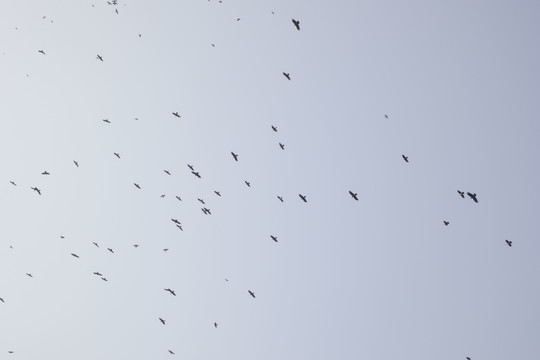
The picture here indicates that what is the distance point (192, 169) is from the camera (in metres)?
17.8

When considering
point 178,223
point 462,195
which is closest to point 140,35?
point 178,223

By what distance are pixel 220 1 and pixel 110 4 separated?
510 cm

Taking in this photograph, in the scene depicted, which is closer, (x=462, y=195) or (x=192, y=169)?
(x=462, y=195)

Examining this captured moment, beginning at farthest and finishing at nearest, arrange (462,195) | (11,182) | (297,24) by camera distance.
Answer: (11,182), (462,195), (297,24)

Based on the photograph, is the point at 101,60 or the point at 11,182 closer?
the point at 101,60

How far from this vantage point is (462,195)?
15.7 meters

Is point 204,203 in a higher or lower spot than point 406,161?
lower

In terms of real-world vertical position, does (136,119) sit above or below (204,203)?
above

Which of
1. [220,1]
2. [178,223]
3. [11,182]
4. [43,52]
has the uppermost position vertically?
[220,1]

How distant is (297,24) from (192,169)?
7.40 m

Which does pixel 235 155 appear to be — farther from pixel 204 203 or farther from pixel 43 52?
pixel 43 52

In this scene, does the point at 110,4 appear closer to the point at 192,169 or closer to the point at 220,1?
the point at 220,1

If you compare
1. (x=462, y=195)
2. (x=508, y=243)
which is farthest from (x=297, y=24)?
A: (x=508, y=243)

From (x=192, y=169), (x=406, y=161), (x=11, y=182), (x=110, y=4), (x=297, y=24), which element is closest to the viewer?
(x=297, y=24)
